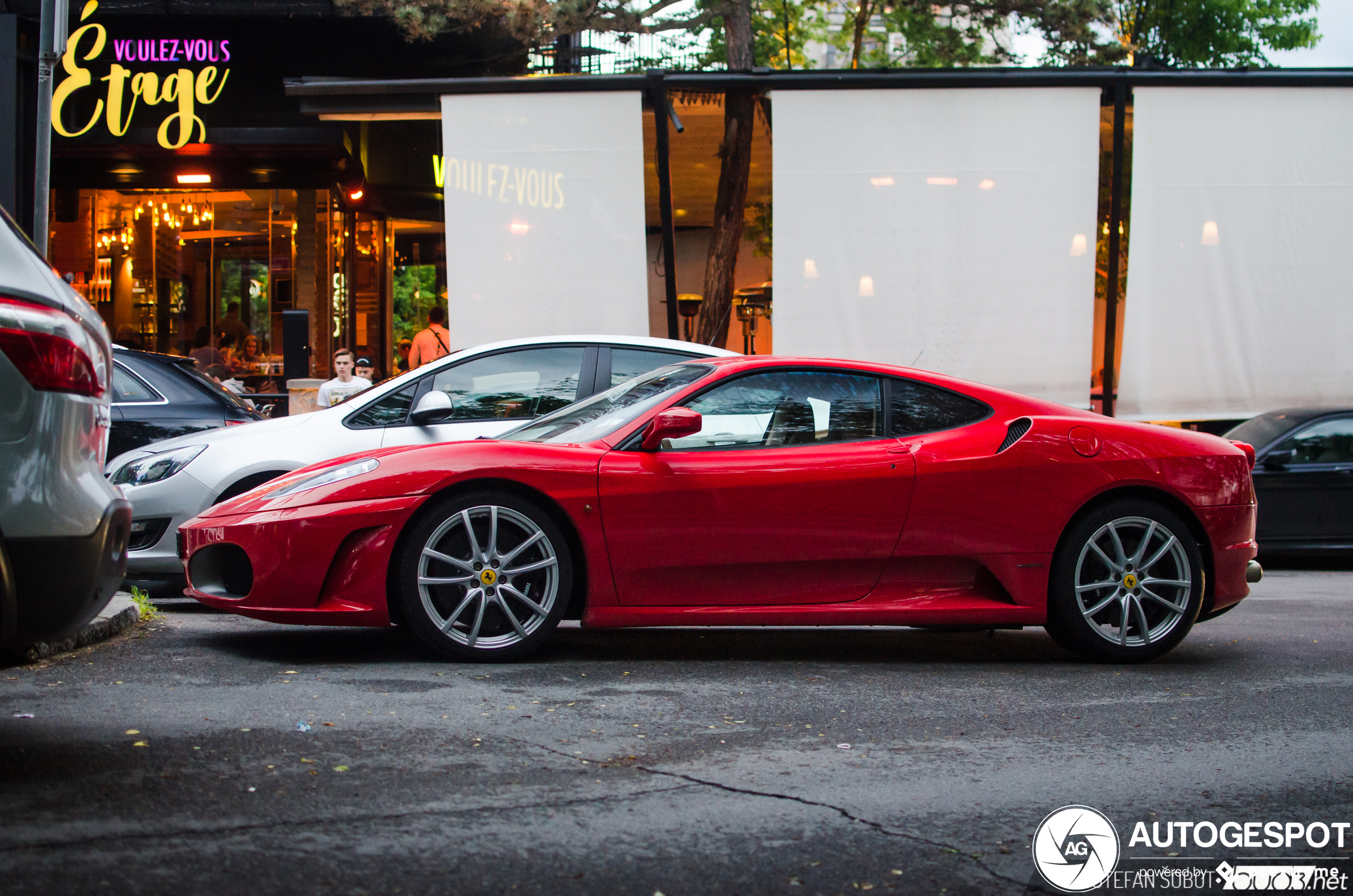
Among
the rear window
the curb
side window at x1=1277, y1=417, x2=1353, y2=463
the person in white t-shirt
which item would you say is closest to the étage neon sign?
the person in white t-shirt

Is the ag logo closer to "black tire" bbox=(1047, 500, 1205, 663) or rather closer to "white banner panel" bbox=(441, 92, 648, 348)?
"black tire" bbox=(1047, 500, 1205, 663)

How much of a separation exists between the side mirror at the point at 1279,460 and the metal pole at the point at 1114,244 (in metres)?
2.60

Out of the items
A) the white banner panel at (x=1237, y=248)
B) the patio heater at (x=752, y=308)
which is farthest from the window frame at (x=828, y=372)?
the patio heater at (x=752, y=308)

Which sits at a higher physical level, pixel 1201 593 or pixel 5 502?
pixel 5 502

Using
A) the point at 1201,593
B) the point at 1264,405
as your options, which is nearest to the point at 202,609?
the point at 1201,593

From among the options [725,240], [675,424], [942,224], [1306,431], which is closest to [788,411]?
[675,424]

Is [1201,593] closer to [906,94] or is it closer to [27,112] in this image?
[906,94]

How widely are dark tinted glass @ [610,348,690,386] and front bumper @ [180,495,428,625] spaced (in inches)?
108

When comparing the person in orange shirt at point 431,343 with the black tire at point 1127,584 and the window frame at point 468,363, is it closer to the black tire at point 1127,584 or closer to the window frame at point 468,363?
the window frame at point 468,363

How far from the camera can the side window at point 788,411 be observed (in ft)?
17.6

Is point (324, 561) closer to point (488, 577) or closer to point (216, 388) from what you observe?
point (488, 577)

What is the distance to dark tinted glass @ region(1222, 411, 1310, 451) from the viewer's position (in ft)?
35.0

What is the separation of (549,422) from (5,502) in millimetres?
2992

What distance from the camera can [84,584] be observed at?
312 centimetres
